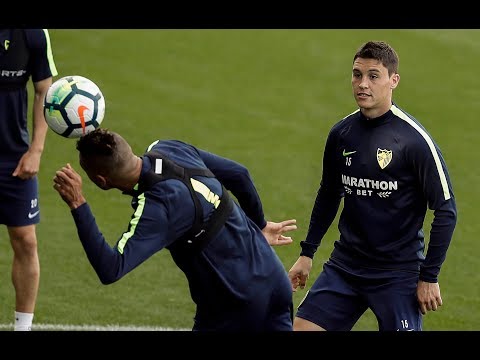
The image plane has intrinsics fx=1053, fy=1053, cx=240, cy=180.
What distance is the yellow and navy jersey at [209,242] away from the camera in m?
5.52

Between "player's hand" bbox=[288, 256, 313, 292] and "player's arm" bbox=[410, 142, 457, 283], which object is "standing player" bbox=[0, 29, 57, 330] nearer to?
"player's hand" bbox=[288, 256, 313, 292]

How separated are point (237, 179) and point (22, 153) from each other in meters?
2.39

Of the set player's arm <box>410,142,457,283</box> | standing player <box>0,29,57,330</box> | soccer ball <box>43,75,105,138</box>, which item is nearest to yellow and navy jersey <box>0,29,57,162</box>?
standing player <box>0,29,57,330</box>

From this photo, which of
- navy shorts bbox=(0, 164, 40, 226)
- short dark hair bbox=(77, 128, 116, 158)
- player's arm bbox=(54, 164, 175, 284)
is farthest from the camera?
navy shorts bbox=(0, 164, 40, 226)

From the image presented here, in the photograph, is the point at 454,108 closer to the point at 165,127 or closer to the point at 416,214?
the point at 165,127

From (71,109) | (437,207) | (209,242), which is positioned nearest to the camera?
(209,242)

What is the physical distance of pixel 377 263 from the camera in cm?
697

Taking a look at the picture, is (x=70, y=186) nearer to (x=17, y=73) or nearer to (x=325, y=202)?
(x=325, y=202)

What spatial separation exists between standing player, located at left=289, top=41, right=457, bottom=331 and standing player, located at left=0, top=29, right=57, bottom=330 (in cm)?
232

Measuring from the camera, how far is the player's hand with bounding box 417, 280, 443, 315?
6.68m

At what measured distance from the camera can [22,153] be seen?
8.20 metres

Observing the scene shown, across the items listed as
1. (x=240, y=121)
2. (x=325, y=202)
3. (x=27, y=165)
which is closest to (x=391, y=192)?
(x=325, y=202)
